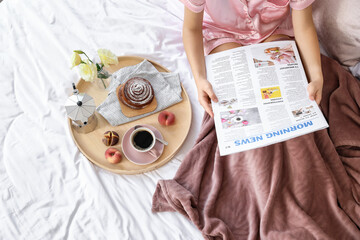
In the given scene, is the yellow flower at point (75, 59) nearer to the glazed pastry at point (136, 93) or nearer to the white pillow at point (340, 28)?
the glazed pastry at point (136, 93)

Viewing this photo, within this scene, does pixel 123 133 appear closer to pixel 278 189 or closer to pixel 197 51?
pixel 197 51

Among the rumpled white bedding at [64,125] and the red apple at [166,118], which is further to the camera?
the red apple at [166,118]

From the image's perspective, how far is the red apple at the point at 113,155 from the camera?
981mm

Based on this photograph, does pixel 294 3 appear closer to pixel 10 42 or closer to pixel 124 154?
pixel 124 154

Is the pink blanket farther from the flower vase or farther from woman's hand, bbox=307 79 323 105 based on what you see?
the flower vase

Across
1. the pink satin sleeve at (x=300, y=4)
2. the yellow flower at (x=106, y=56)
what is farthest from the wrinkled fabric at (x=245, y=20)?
the yellow flower at (x=106, y=56)

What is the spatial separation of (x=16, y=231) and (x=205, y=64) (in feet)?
2.49

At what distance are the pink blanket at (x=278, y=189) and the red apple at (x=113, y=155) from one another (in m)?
0.16

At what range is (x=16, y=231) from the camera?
0.92m

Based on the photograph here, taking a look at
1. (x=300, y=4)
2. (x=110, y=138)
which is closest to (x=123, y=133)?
(x=110, y=138)

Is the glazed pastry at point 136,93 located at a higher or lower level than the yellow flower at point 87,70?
lower

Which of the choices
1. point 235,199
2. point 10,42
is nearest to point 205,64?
point 235,199

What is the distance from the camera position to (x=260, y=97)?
2.99 feet

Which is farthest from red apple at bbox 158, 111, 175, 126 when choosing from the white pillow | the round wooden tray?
the white pillow
